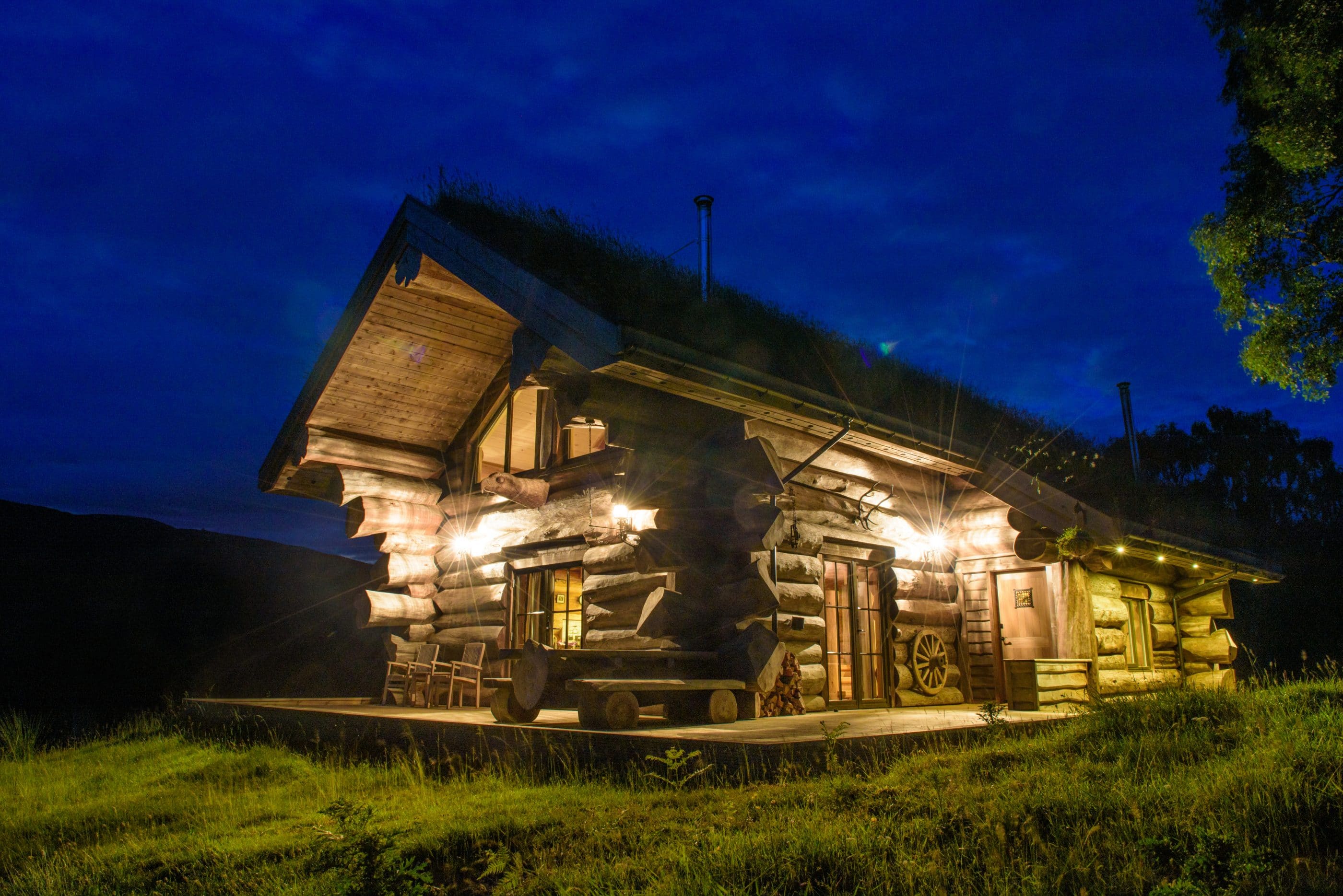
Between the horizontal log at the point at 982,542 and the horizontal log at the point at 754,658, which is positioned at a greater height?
the horizontal log at the point at 982,542

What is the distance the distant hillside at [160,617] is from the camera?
2523 cm

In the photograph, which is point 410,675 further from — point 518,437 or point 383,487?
point 518,437

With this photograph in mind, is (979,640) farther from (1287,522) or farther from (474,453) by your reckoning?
(1287,522)

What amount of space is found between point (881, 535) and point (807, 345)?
2588mm

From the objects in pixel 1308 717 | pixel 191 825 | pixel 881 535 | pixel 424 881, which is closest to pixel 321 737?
pixel 191 825

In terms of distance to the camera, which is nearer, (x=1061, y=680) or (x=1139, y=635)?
(x=1061, y=680)

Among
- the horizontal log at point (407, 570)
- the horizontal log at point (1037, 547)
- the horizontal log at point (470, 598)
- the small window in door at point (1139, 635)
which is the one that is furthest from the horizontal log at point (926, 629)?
the horizontal log at point (407, 570)

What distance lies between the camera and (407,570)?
12.0 meters

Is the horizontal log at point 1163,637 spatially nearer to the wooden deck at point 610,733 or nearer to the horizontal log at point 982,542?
the horizontal log at point 982,542

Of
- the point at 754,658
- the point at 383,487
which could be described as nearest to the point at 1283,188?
the point at 754,658

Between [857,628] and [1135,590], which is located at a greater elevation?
[1135,590]

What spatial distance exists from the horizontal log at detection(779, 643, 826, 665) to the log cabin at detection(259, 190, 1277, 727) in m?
0.03

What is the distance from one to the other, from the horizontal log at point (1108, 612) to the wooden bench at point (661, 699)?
6112mm

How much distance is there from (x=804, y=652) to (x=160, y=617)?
29998mm
